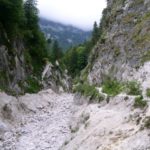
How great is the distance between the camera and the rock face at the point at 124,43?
38.0 m

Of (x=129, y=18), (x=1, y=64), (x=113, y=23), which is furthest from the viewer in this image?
(x=1, y=64)

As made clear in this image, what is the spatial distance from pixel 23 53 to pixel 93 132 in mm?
41761

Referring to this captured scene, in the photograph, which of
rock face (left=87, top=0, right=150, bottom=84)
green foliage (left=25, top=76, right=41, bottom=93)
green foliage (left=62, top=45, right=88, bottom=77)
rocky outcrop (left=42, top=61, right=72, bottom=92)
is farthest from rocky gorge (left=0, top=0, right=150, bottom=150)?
green foliage (left=62, top=45, right=88, bottom=77)

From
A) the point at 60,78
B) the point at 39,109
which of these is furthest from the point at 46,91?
the point at 60,78

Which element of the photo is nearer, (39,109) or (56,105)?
(39,109)

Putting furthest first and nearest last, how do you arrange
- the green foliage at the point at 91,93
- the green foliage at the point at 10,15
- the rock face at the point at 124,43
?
1. the green foliage at the point at 10,15
2. the rock face at the point at 124,43
3. the green foliage at the point at 91,93

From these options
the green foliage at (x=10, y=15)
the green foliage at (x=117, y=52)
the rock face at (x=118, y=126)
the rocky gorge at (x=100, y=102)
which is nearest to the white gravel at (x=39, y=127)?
the rocky gorge at (x=100, y=102)

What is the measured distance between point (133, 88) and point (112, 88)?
517cm

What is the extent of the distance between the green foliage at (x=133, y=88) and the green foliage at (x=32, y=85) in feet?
95.6

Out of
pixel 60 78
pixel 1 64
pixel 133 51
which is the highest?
pixel 133 51

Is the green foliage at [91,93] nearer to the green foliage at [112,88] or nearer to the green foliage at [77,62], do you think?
the green foliage at [112,88]

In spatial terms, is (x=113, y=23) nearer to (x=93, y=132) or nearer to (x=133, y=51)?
(x=133, y=51)

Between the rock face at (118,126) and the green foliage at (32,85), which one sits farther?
the green foliage at (32,85)

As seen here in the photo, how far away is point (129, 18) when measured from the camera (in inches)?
1773
